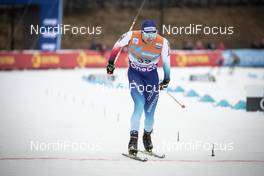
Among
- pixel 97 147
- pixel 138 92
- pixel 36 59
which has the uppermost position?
pixel 36 59

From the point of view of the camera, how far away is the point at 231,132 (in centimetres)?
1564

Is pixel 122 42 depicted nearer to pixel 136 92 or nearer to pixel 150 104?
pixel 136 92

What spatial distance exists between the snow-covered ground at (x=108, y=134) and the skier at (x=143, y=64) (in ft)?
2.86

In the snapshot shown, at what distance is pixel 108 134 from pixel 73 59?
22.5m

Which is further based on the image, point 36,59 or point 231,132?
point 36,59

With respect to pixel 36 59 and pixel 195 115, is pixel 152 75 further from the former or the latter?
pixel 36 59

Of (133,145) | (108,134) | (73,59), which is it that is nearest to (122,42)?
(133,145)

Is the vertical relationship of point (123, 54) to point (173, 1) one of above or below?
below

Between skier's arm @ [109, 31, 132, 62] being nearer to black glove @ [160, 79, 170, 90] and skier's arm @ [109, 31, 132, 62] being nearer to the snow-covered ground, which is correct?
black glove @ [160, 79, 170, 90]

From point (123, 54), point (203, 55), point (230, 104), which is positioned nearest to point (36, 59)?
point (123, 54)

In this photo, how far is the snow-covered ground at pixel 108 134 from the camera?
11195 mm

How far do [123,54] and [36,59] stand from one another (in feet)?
16.6

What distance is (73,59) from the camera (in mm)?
37219

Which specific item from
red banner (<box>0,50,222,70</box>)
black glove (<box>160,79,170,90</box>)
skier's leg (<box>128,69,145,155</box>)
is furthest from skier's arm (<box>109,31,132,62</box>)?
red banner (<box>0,50,222,70</box>)
